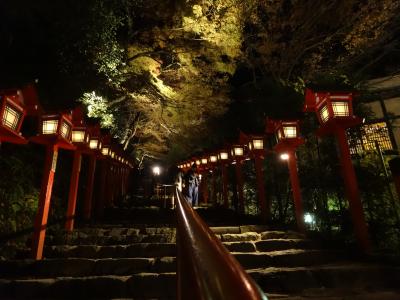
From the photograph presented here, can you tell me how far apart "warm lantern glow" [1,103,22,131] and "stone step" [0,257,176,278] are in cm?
315

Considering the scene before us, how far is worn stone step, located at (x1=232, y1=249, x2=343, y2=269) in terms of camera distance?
653 cm

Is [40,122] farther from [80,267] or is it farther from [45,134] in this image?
[80,267]

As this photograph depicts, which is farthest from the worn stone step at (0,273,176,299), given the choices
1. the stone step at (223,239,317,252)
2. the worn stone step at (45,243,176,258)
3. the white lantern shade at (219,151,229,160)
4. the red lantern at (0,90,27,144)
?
the white lantern shade at (219,151,229,160)

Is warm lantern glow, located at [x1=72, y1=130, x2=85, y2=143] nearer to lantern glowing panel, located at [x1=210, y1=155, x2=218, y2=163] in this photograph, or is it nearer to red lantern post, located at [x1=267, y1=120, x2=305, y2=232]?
red lantern post, located at [x1=267, y1=120, x2=305, y2=232]

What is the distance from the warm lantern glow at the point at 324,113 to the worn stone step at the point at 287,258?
3576mm

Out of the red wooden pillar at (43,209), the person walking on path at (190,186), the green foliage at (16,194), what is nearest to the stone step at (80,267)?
the red wooden pillar at (43,209)

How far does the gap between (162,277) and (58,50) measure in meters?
9.63

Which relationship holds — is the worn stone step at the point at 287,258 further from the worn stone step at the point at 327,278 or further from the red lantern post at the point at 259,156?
the red lantern post at the point at 259,156

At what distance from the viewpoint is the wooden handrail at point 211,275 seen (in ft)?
2.57

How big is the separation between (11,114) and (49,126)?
169cm

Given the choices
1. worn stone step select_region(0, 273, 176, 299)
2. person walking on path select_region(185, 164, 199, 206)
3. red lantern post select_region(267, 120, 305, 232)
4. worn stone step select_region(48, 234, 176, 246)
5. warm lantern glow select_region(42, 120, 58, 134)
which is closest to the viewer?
worn stone step select_region(0, 273, 176, 299)

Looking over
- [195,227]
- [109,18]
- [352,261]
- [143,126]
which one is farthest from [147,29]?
[195,227]

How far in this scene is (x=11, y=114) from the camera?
18.4ft

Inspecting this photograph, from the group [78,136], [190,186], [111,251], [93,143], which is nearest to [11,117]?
[78,136]
